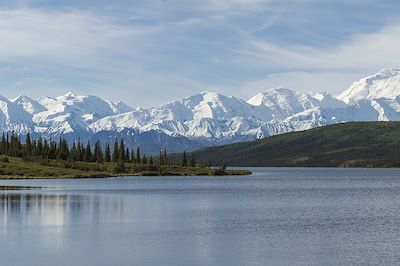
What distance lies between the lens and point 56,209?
11719cm

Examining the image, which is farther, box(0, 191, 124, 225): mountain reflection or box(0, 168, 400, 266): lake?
box(0, 191, 124, 225): mountain reflection

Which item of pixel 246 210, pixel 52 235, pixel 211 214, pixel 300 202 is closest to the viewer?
pixel 52 235

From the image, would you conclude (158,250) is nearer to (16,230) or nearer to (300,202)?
(16,230)

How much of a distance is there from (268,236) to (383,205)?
5612 cm

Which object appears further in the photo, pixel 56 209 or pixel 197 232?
pixel 56 209

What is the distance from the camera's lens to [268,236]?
80938 millimetres

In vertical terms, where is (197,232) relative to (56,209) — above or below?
below

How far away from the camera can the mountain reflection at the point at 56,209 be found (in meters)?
100

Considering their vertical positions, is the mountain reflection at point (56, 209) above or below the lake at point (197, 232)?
above

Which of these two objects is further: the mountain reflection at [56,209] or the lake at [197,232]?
the mountain reflection at [56,209]

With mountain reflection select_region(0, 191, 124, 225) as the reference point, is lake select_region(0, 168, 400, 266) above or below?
below

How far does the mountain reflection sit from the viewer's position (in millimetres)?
100375

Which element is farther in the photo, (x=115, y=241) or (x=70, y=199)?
(x=70, y=199)

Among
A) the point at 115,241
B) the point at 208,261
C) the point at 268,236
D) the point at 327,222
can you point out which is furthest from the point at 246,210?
the point at 208,261
